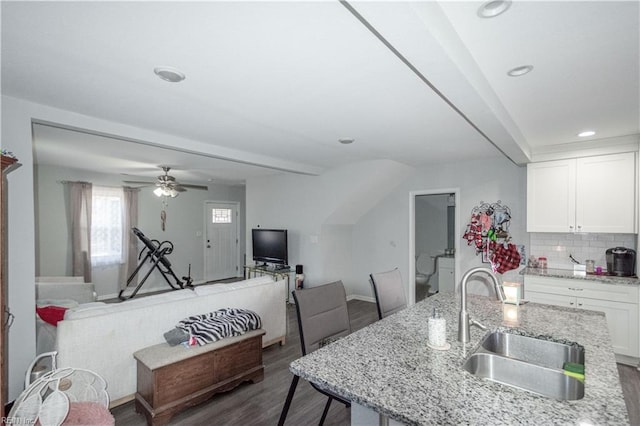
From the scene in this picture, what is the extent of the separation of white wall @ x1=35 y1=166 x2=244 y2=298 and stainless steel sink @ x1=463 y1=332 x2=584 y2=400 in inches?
254

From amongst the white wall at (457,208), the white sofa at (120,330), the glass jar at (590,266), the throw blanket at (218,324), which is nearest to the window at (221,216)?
the white wall at (457,208)

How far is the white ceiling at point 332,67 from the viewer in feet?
4.53

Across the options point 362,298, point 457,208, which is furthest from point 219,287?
point 457,208

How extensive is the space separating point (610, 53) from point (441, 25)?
3.61ft

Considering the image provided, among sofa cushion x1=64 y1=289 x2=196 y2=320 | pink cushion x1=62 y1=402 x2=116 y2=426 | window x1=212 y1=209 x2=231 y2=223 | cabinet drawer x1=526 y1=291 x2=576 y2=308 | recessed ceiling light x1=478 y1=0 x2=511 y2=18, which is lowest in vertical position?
pink cushion x1=62 y1=402 x2=116 y2=426

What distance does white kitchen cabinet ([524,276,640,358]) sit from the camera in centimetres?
316

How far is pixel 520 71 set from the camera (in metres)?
1.96

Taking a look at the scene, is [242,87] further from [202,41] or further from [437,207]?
[437,207]

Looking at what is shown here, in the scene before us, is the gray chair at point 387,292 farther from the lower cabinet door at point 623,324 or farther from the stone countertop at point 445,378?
the lower cabinet door at point 623,324

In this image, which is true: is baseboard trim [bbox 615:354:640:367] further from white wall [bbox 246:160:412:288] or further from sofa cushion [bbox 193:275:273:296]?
sofa cushion [bbox 193:275:273:296]

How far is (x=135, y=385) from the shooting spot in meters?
2.59

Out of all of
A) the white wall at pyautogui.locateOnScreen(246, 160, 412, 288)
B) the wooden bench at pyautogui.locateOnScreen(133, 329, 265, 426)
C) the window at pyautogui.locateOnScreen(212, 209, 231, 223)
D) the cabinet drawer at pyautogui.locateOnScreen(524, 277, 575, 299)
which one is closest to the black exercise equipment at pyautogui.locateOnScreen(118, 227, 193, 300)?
the window at pyautogui.locateOnScreen(212, 209, 231, 223)

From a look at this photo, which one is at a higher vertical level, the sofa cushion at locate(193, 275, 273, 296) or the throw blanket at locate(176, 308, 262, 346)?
the sofa cushion at locate(193, 275, 273, 296)

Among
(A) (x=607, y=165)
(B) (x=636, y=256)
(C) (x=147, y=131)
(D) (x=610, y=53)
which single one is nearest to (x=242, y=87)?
(C) (x=147, y=131)
